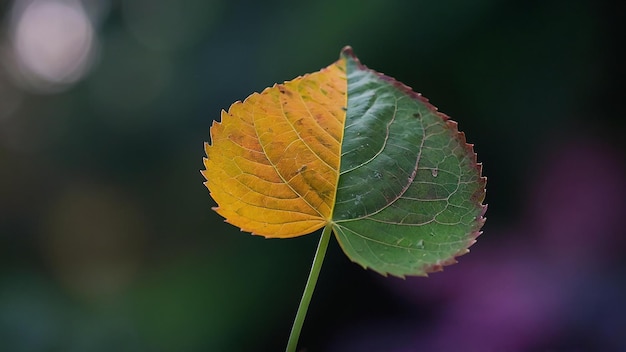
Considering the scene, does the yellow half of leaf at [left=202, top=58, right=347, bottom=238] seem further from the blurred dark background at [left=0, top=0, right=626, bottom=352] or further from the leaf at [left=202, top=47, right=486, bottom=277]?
the blurred dark background at [left=0, top=0, right=626, bottom=352]

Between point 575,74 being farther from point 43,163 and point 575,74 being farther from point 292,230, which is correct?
point 43,163

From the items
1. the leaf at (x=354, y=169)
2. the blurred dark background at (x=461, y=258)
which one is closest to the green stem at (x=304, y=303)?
the leaf at (x=354, y=169)

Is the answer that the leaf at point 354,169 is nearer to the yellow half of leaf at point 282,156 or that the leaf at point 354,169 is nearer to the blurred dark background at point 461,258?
A: the yellow half of leaf at point 282,156

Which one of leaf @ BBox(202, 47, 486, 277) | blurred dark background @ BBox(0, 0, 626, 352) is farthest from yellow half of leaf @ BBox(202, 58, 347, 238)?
blurred dark background @ BBox(0, 0, 626, 352)

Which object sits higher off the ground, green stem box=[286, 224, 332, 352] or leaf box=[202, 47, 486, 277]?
leaf box=[202, 47, 486, 277]

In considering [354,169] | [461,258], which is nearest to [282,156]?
[354,169]

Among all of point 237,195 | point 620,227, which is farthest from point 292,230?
point 620,227

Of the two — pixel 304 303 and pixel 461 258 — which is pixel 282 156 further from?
pixel 461 258
